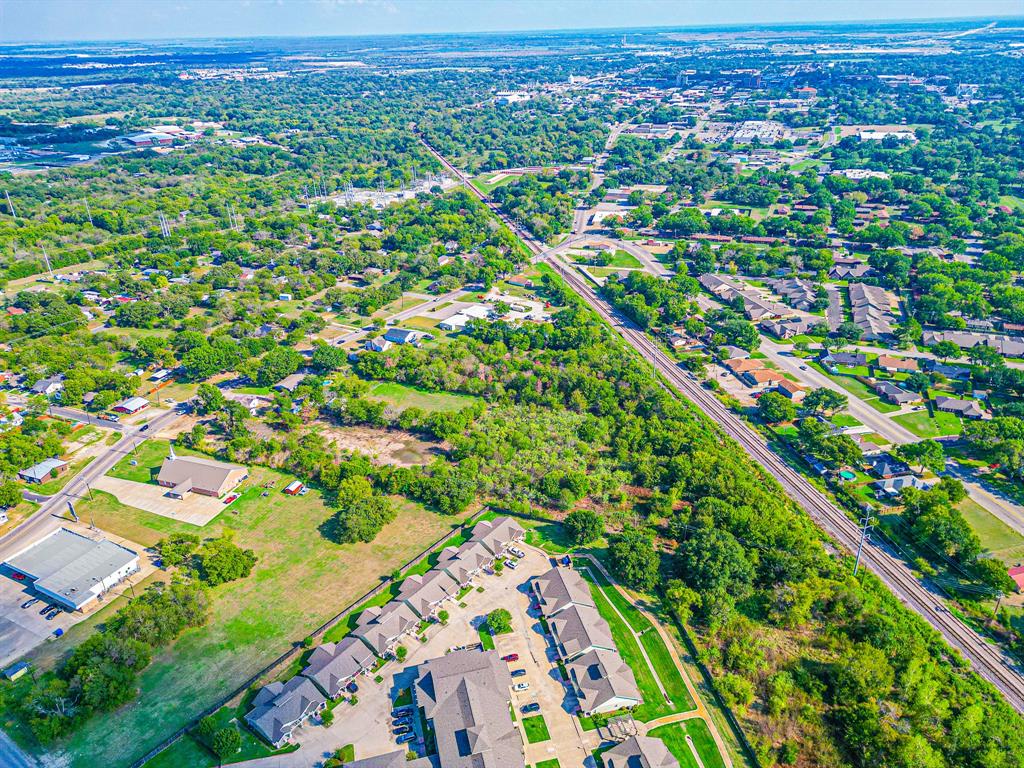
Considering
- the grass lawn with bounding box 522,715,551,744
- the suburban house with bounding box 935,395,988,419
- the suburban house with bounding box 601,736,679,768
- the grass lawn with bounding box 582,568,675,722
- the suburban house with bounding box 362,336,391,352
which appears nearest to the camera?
the suburban house with bounding box 601,736,679,768

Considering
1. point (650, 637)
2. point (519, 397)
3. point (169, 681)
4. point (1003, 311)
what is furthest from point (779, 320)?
point (169, 681)

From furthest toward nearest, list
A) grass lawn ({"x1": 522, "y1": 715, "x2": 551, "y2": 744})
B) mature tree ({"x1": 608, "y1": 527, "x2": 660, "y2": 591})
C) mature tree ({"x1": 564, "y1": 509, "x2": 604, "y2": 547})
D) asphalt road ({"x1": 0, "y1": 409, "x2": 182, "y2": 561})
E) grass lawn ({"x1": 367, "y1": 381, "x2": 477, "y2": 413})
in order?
1. grass lawn ({"x1": 367, "y1": 381, "x2": 477, "y2": 413})
2. asphalt road ({"x1": 0, "y1": 409, "x2": 182, "y2": 561})
3. mature tree ({"x1": 564, "y1": 509, "x2": 604, "y2": 547})
4. mature tree ({"x1": 608, "y1": 527, "x2": 660, "y2": 591})
5. grass lawn ({"x1": 522, "y1": 715, "x2": 551, "y2": 744})

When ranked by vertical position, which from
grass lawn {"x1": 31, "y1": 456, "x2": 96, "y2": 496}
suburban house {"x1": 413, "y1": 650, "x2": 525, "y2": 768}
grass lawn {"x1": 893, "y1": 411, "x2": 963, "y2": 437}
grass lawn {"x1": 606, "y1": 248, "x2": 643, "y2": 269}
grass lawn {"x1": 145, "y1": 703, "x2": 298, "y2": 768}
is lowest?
grass lawn {"x1": 893, "y1": 411, "x2": 963, "y2": 437}

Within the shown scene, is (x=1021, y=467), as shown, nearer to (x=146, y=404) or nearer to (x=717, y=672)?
(x=717, y=672)

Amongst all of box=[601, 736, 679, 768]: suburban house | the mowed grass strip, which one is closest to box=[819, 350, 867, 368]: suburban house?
the mowed grass strip

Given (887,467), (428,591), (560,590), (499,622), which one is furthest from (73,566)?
(887,467)

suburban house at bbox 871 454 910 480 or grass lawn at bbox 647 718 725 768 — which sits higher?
grass lawn at bbox 647 718 725 768

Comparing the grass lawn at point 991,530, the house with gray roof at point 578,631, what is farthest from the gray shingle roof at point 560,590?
the grass lawn at point 991,530

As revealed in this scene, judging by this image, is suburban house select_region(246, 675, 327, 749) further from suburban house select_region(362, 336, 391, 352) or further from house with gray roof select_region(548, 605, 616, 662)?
suburban house select_region(362, 336, 391, 352)

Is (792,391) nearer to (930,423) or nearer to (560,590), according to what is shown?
(930,423)
